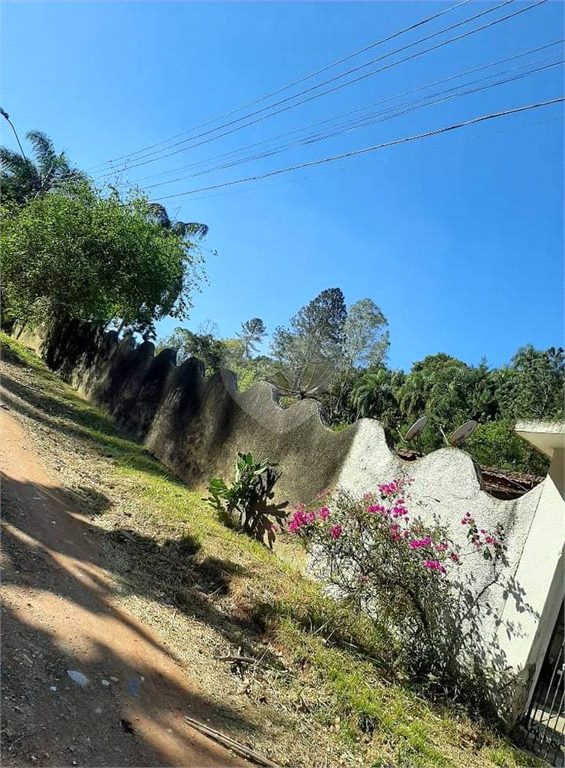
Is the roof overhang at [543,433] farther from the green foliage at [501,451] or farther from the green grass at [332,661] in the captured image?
the green foliage at [501,451]

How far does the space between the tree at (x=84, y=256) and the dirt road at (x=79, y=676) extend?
29.0 feet

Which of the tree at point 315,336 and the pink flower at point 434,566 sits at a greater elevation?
the tree at point 315,336

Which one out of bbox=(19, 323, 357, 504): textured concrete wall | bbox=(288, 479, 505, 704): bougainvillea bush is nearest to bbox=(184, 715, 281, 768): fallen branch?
bbox=(288, 479, 505, 704): bougainvillea bush

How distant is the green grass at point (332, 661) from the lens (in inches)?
142

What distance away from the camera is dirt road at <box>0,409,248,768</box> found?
240 cm

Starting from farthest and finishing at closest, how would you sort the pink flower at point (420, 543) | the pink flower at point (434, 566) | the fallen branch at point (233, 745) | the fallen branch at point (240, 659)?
the pink flower at point (420, 543), the pink flower at point (434, 566), the fallen branch at point (240, 659), the fallen branch at point (233, 745)

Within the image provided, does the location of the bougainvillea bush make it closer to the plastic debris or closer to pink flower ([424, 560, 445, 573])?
pink flower ([424, 560, 445, 573])

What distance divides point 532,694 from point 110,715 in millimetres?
3249

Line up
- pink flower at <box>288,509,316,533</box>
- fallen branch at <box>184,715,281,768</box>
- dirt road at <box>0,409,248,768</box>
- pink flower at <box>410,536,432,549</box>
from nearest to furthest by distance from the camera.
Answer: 1. dirt road at <box>0,409,248,768</box>
2. fallen branch at <box>184,715,281,768</box>
3. pink flower at <box>410,536,432,549</box>
4. pink flower at <box>288,509,316,533</box>

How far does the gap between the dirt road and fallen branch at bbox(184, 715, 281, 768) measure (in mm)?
50

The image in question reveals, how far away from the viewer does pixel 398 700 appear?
405 cm

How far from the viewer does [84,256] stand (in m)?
12.1

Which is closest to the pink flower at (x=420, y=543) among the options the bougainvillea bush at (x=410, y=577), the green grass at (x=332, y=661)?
the bougainvillea bush at (x=410, y=577)

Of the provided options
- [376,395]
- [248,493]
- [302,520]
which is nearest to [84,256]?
[248,493]
